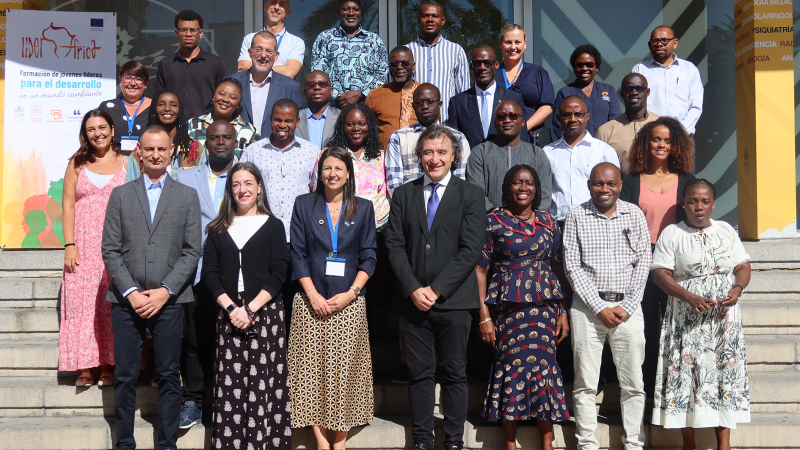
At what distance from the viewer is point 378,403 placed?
4.73 meters

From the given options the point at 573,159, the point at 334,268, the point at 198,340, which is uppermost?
the point at 573,159

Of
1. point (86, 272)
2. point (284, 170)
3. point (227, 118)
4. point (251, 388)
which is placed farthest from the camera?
point (227, 118)

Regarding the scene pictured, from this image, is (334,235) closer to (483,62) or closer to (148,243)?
(148,243)

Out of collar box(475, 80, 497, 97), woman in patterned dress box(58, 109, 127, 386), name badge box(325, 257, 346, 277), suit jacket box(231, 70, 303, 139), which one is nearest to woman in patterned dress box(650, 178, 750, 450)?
collar box(475, 80, 497, 97)

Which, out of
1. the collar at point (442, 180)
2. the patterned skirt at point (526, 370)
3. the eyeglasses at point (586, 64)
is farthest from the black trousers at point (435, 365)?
the eyeglasses at point (586, 64)

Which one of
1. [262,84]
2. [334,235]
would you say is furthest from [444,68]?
[334,235]

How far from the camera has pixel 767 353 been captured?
4984mm

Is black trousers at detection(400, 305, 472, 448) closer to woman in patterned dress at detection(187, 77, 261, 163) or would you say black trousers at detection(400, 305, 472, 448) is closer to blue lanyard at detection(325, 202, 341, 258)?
blue lanyard at detection(325, 202, 341, 258)

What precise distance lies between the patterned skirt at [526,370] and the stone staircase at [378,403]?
1.02ft

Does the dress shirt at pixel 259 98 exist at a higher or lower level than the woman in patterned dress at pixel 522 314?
higher

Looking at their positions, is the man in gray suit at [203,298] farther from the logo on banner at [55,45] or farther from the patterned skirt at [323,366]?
the logo on banner at [55,45]

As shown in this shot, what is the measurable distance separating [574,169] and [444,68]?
186 cm

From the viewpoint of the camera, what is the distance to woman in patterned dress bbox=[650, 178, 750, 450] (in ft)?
13.7

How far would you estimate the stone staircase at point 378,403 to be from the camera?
4402 millimetres
